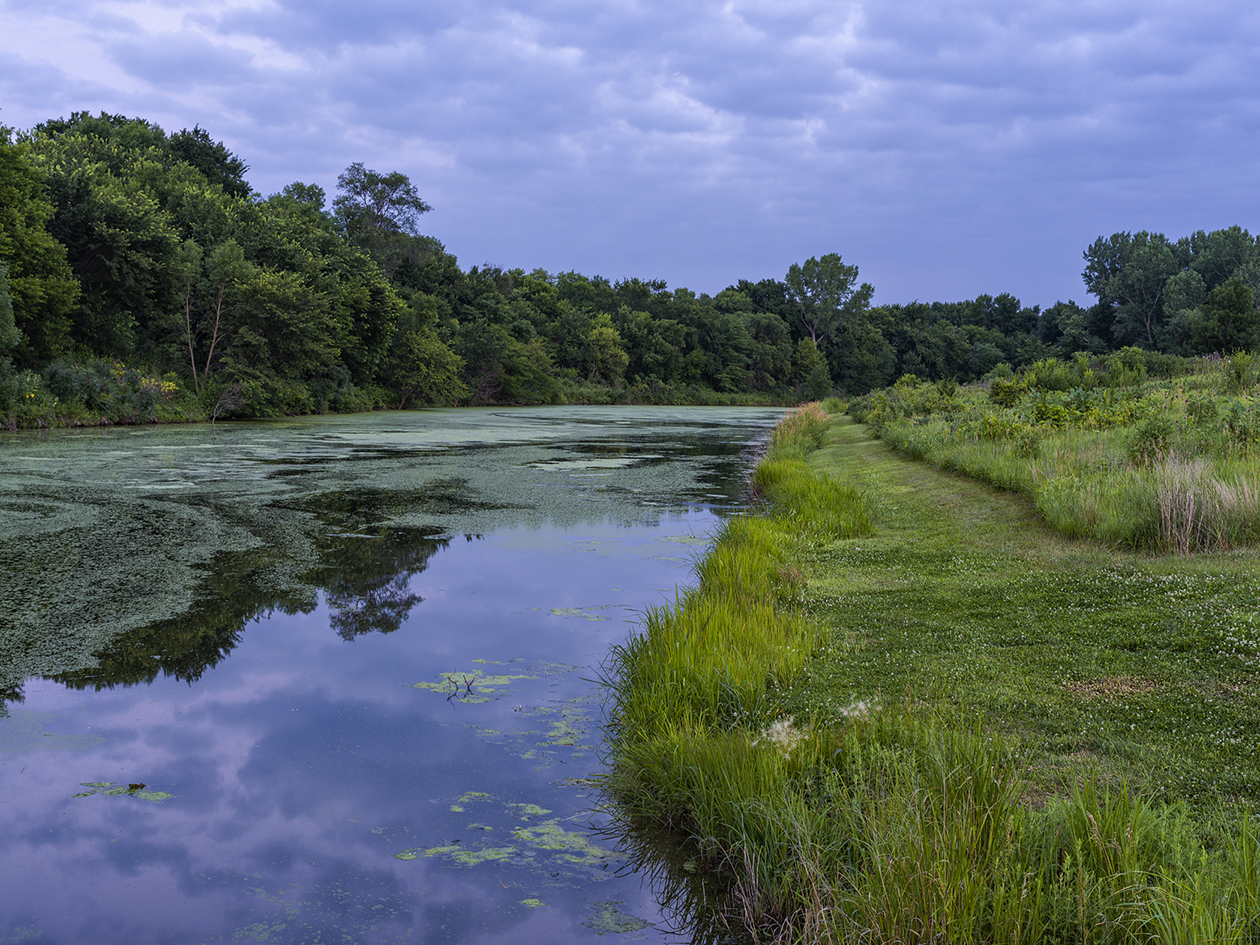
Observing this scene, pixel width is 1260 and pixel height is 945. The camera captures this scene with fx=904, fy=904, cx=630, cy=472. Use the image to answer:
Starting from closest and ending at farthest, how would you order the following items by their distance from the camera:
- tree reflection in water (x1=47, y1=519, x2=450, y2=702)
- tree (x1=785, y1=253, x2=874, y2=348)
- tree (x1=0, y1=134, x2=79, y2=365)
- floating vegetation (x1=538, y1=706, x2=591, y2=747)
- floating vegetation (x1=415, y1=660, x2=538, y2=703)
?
1. floating vegetation (x1=538, y1=706, x2=591, y2=747)
2. floating vegetation (x1=415, y1=660, x2=538, y2=703)
3. tree reflection in water (x1=47, y1=519, x2=450, y2=702)
4. tree (x1=0, y1=134, x2=79, y2=365)
5. tree (x1=785, y1=253, x2=874, y2=348)

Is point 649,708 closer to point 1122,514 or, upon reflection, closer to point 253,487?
point 1122,514

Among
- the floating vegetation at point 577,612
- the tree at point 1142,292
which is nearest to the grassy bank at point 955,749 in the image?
the floating vegetation at point 577,612

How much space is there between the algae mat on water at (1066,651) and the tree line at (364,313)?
24.9 metres

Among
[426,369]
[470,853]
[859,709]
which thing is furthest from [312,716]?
[426,369]

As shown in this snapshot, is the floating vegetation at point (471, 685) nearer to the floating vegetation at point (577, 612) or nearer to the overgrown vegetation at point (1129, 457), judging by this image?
A: the floating vegetation at point (577, 612)

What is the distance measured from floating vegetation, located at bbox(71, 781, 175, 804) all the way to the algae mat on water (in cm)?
297

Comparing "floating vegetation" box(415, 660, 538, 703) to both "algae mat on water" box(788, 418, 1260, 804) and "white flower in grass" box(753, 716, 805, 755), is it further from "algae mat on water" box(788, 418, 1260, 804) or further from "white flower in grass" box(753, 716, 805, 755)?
"white flower in grass" box(753, 716, 805, 755)

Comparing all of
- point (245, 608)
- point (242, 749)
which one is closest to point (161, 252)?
point (245, 608)

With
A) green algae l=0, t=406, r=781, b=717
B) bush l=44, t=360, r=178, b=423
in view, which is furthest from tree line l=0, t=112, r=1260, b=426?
green algae l=0, t=406, r=781, b=717

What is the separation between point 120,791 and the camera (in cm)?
407

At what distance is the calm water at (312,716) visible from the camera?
3.31 metres

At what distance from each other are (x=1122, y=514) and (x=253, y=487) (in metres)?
11.9

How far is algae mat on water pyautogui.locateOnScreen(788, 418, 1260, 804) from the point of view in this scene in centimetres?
386

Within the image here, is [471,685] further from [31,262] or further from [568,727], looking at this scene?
[31,262]
